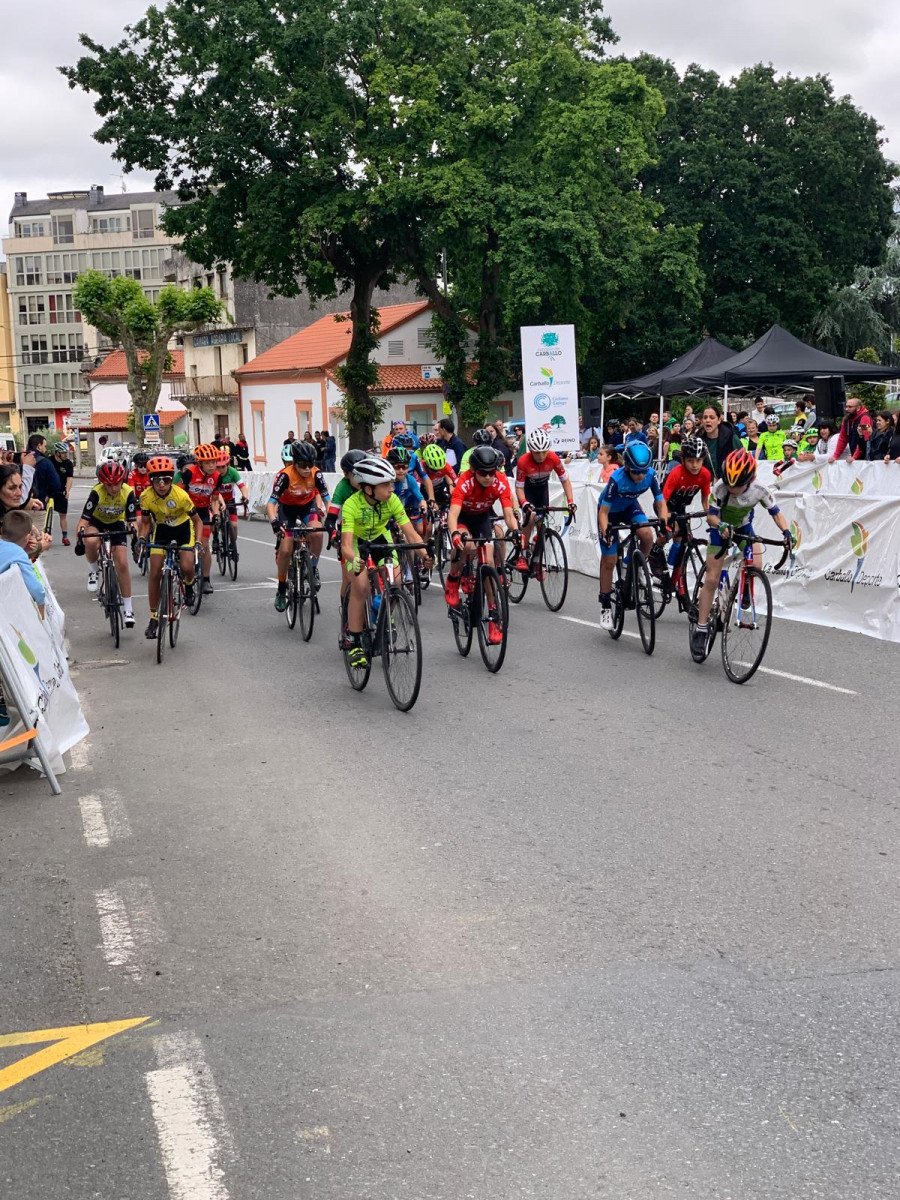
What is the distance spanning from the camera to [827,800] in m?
7.07

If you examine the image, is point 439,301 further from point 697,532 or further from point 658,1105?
point 658,1105

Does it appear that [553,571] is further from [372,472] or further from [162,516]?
[372,472]

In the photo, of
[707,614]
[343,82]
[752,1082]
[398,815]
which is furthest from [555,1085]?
[343,82]

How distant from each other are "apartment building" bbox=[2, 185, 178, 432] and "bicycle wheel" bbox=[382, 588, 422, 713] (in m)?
121

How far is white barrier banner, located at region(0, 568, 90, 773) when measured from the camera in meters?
7.82

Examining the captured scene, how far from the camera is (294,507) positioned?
14.2 metres

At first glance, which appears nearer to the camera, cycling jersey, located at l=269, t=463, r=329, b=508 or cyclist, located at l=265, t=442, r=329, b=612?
cyclist, located at l=265, t=442, r=329, b=612

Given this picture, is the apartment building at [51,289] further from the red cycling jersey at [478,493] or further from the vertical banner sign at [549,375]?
the red cycling jersey at [478,493]

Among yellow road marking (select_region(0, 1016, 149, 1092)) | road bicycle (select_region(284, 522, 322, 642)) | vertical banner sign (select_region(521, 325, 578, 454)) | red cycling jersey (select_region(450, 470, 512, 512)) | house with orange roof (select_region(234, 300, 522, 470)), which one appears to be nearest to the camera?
yellow road marking (select_region(0, 1016, 149, 1092))

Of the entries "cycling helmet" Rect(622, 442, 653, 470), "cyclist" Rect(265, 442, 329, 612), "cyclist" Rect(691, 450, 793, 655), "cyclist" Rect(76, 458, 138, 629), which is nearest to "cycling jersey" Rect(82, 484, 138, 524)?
"cyclist" Rect(76, 458, 138, 629)

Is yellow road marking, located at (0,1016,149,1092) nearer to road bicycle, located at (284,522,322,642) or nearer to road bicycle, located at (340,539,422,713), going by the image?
road bicycle, located at (340,539,422,713)

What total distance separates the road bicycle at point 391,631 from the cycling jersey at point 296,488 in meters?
3.53

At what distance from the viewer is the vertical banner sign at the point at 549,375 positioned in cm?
2302

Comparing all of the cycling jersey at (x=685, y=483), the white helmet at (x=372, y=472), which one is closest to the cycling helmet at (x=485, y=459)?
the white helmet at (x=372, y=472)
